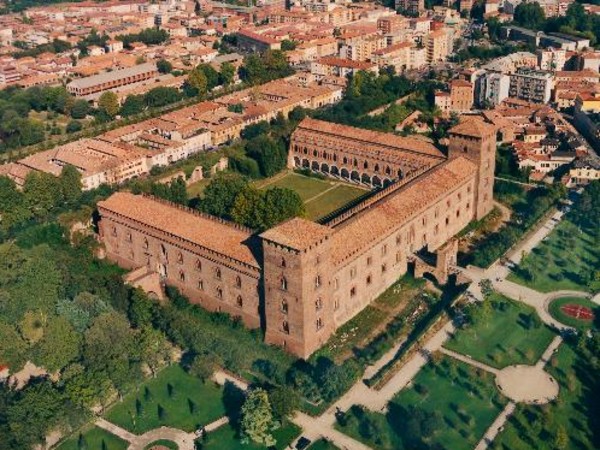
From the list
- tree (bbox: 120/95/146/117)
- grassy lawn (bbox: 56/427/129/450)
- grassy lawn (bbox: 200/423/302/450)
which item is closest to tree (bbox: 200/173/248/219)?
grassy lawn (bbox: 200/423/302/450)

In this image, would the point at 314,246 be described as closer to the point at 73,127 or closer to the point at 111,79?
the point at 73,127

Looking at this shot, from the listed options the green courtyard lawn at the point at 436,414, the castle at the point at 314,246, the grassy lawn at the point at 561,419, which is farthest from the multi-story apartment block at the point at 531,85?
the green courtyard lawn at the point at 436,414

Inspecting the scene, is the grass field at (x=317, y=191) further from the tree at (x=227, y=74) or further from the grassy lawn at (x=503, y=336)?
the tree at (x=227, y=74)

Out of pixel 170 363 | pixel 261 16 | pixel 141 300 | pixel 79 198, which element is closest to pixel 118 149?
pixel 79 198

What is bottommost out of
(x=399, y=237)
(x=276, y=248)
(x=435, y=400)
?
(x=435, y=400)

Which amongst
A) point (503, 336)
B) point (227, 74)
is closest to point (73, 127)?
point (227, 74)

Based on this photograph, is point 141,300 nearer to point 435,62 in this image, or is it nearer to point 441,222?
point 441,222
